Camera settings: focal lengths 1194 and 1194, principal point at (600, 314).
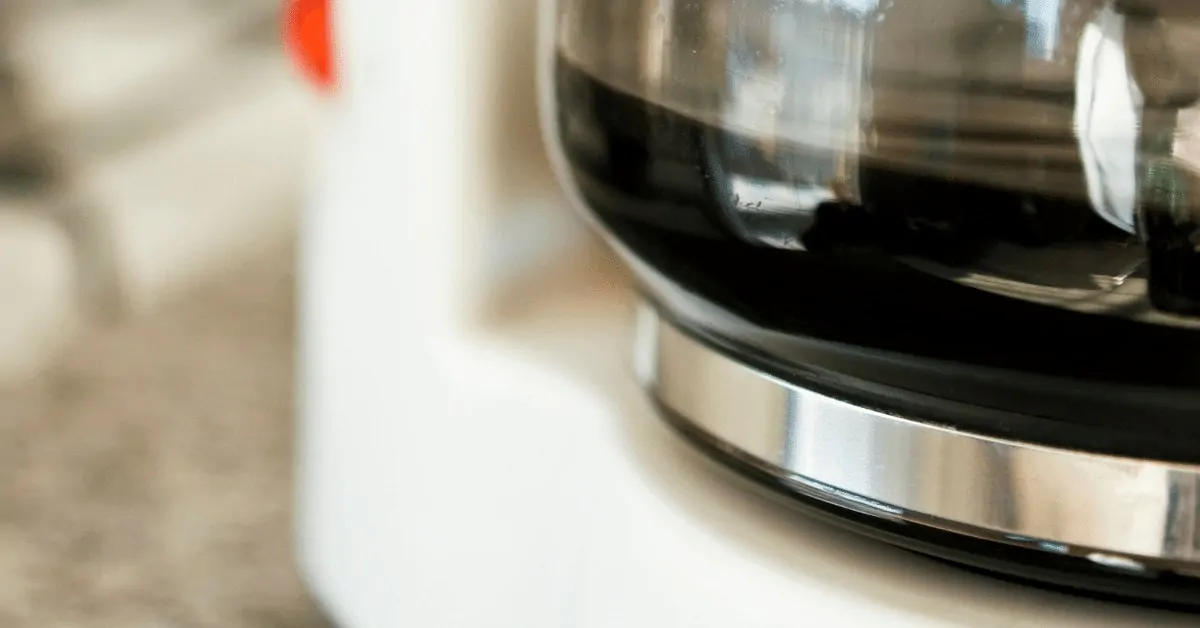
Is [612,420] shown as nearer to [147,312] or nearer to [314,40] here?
[314,40]

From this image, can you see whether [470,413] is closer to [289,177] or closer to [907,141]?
[907,141]

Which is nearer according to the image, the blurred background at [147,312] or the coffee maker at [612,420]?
the coffee maker at [612,420]

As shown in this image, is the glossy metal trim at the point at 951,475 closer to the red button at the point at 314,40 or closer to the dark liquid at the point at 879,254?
the dark liquid at the point at 879,254

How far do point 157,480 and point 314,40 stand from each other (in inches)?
9.8

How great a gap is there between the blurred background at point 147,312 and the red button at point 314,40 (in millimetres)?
12

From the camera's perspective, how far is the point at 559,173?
377 mm

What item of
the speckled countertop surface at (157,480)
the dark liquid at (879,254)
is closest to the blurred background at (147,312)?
the speckled countertop surface at (157,480)

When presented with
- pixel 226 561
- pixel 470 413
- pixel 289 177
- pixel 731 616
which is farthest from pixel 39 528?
pixel 289 177

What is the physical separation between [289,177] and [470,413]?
2.36 ft

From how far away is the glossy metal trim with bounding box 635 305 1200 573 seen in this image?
11.2 inches

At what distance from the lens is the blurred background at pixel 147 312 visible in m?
0.51

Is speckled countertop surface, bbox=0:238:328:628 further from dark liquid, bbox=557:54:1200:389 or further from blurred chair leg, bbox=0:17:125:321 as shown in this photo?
dark liquid, bbox=557:54:1200:389

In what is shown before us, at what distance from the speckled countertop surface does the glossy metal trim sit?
0.74 feet

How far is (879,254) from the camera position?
29 cm
